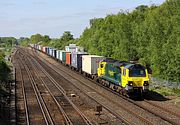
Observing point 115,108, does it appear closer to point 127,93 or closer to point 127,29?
point 127,93

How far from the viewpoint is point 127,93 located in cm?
3300

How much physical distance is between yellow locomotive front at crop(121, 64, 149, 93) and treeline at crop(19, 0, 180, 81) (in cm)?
764

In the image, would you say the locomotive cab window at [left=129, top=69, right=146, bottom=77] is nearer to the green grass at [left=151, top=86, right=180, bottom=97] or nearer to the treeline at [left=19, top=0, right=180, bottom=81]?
the green grass at [left=151, top=86, right=180, bottom=97]

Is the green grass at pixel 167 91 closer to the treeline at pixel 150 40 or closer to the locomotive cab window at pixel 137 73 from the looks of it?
the treeline at pixel 150 40

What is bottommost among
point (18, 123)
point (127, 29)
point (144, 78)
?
point (18, 123)

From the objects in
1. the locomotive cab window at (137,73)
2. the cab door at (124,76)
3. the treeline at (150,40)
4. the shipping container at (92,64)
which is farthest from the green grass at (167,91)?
the shipping container at (92,64)

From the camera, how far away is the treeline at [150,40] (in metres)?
41.3

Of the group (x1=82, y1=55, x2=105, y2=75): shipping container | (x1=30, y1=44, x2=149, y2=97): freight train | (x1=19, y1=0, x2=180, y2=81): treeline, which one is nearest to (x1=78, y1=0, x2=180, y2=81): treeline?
(x1=19, y1=0, x2=180, y2=81): treeline

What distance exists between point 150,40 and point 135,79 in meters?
18.9

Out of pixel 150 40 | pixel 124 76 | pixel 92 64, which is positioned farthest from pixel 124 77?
pixel 150 40

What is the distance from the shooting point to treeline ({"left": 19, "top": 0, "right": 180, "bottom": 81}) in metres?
41.3

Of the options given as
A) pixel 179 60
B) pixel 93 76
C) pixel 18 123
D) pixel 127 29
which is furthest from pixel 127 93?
pixel 127 29

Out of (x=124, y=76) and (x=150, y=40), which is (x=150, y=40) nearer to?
(x=150, y=40)

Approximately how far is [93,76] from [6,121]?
83.3 feet
